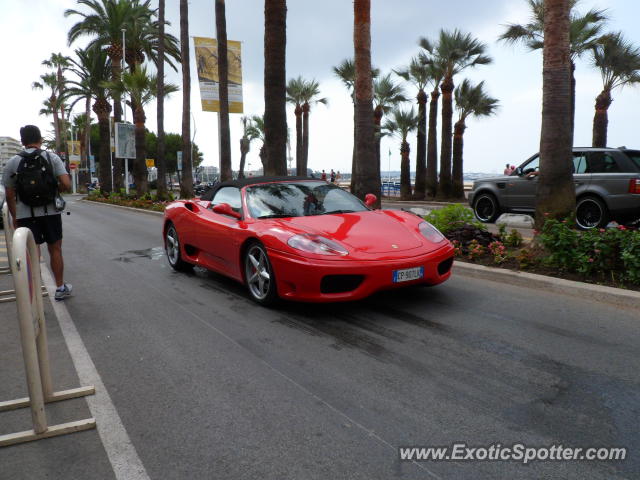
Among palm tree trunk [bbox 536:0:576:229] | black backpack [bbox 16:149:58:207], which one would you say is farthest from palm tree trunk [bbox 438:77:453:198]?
black backpack [bbox 16:149:58:207]

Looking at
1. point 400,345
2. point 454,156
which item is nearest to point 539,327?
point 400,345

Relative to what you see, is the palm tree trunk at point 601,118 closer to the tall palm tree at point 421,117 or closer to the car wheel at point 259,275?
the tall palm tree at point 421,117

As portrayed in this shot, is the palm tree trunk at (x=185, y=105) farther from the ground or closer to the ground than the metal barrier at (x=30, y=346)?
farther from the ground

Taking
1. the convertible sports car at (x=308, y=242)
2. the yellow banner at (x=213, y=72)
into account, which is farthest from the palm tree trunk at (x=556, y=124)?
the yellow banner at (x=213, y=72)

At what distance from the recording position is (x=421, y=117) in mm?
33594

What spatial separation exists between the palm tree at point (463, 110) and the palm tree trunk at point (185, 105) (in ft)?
47.3

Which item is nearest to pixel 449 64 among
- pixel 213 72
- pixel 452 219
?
pixel 213 72

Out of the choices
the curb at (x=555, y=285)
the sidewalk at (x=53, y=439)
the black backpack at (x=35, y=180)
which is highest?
the black backpack at (x=35, y=180)

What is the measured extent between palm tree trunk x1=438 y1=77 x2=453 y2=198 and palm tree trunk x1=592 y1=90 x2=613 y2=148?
730 cm

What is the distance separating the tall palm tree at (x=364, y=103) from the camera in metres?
11.2

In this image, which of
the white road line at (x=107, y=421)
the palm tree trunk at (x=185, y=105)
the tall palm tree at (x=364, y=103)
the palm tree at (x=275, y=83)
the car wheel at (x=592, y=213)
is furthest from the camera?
the palm tree trunk at (x=185, y=105)

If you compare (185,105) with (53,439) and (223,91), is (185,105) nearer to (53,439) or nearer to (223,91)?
(223,91)

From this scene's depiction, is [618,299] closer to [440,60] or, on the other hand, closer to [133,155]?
[440,60]

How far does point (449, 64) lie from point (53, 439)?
28.8 meters
